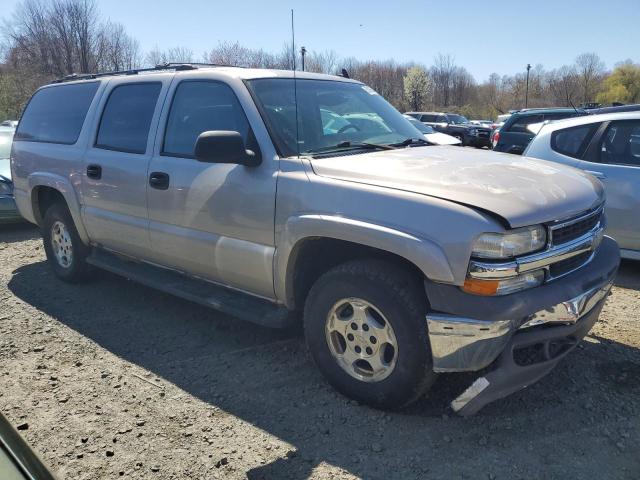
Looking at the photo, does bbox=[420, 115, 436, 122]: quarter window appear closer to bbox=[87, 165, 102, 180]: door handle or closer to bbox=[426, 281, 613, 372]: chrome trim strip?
bbox=[87, 165, 102, 180]: door handle

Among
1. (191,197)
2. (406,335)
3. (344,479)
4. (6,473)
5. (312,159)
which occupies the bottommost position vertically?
(344,479)

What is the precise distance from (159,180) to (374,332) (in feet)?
6.57

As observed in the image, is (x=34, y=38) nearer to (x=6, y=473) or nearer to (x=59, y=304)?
(x=59, y=304)

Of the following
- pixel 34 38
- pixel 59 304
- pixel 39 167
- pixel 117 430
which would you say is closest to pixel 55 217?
pixel 39 167

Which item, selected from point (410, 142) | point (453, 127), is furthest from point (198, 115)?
point (453, 127)

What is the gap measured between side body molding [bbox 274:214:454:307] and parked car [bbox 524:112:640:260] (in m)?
3.42

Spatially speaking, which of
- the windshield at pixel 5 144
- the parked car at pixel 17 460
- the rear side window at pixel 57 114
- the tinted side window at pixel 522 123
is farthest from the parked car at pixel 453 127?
the parked car at pixel 17 460

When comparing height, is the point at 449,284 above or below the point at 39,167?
below

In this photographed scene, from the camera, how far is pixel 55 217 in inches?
209

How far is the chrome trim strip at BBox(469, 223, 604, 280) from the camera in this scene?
98.4 inches

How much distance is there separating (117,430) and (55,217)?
10.1 feet

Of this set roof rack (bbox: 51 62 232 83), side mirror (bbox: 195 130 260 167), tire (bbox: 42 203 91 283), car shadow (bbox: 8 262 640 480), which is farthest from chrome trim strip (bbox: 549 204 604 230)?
tire (bbox: 42 203 91 283)

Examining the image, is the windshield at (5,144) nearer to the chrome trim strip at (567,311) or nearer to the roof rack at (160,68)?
the roof rack at (160,68)

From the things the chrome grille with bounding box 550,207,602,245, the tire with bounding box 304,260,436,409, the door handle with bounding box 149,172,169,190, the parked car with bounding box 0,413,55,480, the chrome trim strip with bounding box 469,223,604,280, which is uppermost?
the door handle with bounding box 149,172,169,190
